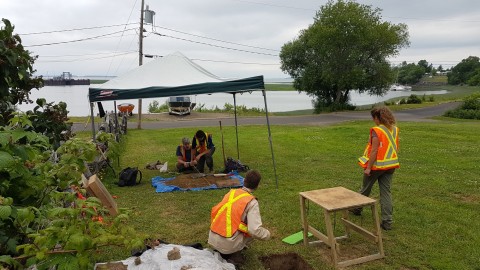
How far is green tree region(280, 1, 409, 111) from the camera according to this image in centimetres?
3347

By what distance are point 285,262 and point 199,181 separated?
161 inches

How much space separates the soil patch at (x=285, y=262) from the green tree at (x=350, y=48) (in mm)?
30784

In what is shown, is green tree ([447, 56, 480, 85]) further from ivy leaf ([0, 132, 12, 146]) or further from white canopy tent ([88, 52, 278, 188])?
ivy leaf ([0, 132, 12, 146])

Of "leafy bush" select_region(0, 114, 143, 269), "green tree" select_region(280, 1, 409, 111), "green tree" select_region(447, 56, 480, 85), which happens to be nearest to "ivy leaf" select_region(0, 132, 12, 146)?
"leafy bush" select_region(0, 114, 143, 269)

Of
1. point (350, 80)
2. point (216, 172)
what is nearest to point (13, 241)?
point (216, 172)

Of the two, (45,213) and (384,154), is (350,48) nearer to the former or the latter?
(384,154)

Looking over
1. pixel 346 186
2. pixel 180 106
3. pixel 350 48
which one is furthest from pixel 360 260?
pixel 350 48

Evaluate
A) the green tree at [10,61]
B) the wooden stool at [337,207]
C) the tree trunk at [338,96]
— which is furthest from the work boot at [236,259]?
the tree trunk at [338,96]

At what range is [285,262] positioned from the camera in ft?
15.2

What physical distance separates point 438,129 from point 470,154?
6.45 meters

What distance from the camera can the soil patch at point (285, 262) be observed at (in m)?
4.52

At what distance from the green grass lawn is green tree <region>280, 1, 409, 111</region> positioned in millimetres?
21367

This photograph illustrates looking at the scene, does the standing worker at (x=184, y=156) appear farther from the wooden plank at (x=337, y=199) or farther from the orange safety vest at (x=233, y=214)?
the orange safety vest at (x=233, y=214)

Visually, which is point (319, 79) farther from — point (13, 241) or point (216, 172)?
point (13, 241)
